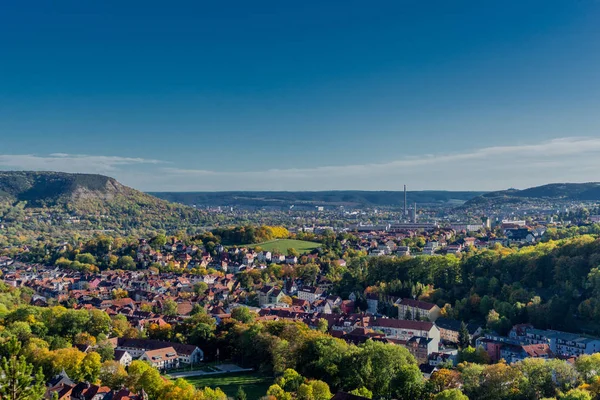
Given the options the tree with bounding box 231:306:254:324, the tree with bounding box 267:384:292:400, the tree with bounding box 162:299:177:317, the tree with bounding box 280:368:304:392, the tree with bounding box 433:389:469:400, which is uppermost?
the tree with bounding box 433:389:469:400

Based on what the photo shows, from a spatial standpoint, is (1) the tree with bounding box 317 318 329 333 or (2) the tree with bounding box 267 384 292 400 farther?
Answer: (1) the tree with bounding box 317 318 329 333

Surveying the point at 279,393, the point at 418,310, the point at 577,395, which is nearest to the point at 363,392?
the point at 279,393

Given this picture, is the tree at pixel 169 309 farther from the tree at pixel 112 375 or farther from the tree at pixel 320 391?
the tree at pixel 320 391

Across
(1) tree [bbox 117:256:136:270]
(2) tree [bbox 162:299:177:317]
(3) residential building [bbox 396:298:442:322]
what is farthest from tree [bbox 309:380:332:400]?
(1) tree [bbox 117:256:136:270]

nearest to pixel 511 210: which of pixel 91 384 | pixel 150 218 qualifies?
pixel 150 218

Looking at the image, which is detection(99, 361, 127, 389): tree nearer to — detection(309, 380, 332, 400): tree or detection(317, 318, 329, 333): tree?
detection(309, 380, 332, 400): tree

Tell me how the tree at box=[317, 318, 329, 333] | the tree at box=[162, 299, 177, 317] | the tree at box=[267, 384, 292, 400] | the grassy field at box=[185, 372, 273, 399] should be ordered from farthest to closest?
the tree at box=[162, 299, 177, 317] < the tree at box=[317, 318, 329, 333] < the grassy field at box=[185, 372, 273, 399] < the tree at box=[267, 384, 292, 400]

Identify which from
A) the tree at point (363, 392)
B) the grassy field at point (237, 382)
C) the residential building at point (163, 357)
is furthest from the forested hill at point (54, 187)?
the tree at point (363, 392)

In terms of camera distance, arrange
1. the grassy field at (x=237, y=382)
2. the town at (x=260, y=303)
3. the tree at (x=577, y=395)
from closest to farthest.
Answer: the tree at (x=577, y=395) < the grassy field at (x=237, y=382) < the town at (x=260, y=303)
